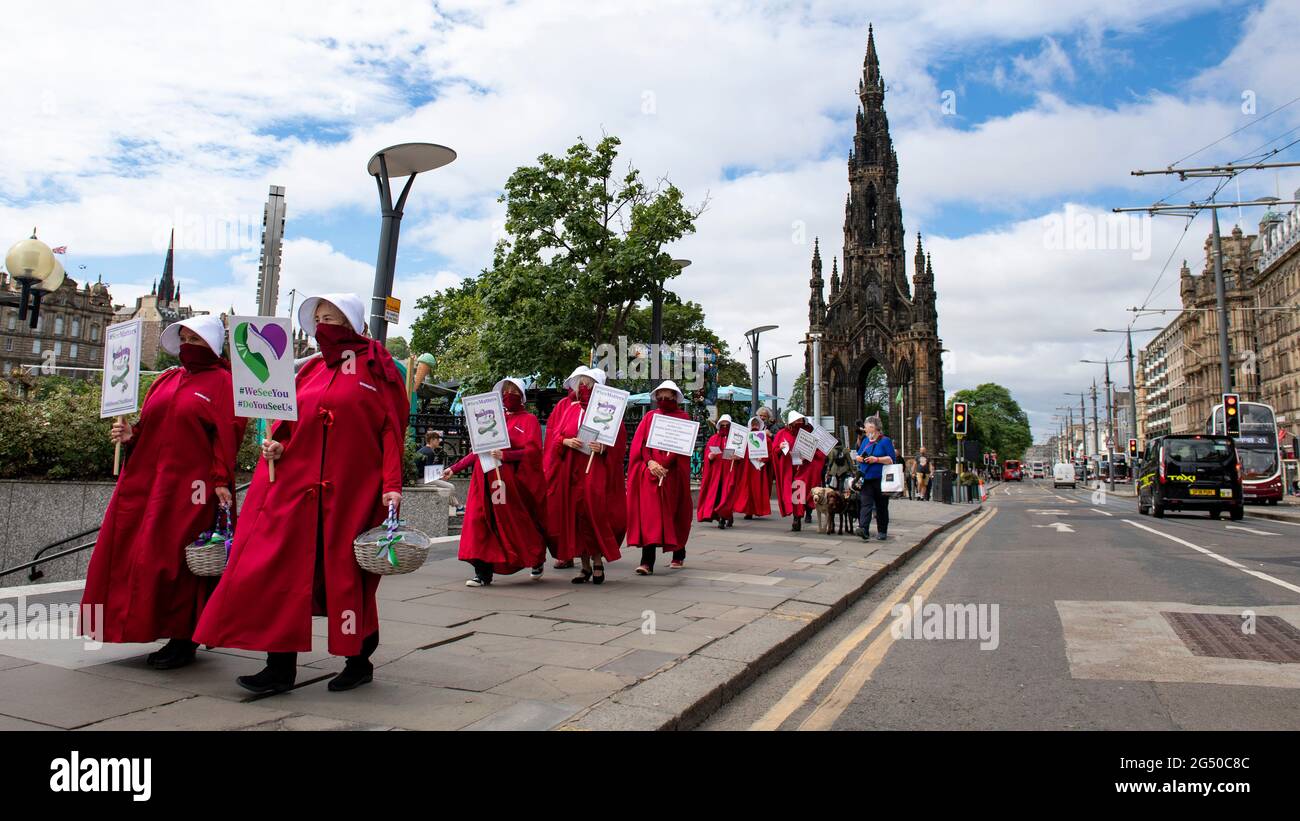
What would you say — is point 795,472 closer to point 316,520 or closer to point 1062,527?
point 1062,527

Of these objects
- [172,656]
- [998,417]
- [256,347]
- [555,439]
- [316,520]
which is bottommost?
[172,656]

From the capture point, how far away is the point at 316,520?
417 centimetres

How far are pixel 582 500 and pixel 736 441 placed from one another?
6.13 meters

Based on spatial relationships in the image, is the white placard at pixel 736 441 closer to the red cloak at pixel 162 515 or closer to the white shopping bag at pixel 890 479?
the white shopping bag at pixel 890 479

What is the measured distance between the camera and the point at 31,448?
11.9 metres

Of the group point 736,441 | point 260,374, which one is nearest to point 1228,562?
point 736,441

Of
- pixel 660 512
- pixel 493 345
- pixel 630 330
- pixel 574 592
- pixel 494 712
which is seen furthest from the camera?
pixel 630 330

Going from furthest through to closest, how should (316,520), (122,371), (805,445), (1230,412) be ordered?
(1230,412) < (805,445) < (122,371) < (316,520)

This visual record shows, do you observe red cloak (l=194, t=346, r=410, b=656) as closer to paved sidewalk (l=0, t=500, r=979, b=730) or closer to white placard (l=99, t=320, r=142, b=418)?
paved sidewalk (l=0, t=500, r=979, b=730)

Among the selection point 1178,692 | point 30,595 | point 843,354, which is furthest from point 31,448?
point 843,354

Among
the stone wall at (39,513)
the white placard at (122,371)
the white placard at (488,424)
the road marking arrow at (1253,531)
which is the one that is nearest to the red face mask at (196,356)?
the white placard at (122,371)

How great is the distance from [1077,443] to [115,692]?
8345 inches

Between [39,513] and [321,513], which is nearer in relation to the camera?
[321,513]
